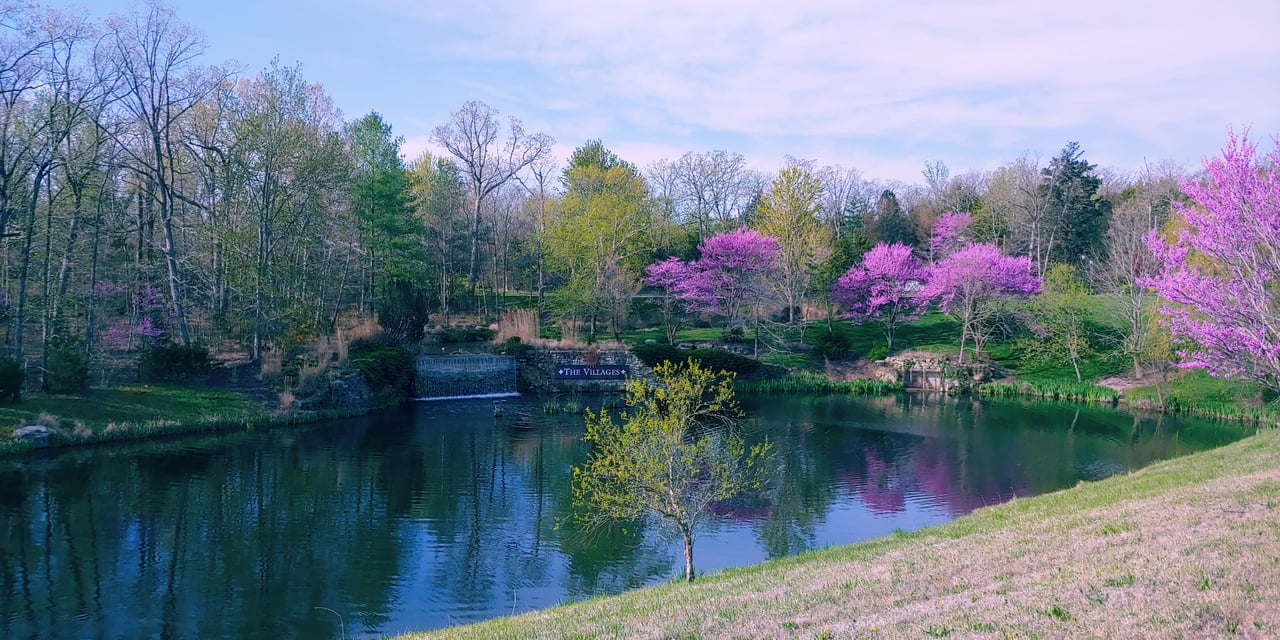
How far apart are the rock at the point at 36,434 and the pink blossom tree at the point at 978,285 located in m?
39.1

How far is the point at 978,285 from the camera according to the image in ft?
137

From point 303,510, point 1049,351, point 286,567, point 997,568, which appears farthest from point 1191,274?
point 1049,351

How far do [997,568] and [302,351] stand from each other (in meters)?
30.3

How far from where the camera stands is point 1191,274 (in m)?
13.1

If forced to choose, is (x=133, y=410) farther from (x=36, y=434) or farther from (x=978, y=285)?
(x=978, y=285)

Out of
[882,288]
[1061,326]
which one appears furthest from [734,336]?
[1061,326]

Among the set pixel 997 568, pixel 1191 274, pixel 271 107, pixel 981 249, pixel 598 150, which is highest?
pixel 598 150

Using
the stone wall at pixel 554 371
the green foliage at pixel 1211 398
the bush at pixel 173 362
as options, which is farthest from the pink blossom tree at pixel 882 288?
the bush at pixel 173 362

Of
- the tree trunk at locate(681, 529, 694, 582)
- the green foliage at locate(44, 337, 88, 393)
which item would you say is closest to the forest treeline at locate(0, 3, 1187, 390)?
the green foliage at locate(44, 337, 88, 393)

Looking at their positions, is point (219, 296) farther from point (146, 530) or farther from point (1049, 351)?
point (1049, 351)

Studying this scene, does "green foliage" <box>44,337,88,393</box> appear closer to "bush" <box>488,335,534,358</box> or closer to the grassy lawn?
the grassy lawn

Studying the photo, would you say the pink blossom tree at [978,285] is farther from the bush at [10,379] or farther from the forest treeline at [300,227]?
the bush at [10,379]

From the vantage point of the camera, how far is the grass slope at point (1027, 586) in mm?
6238

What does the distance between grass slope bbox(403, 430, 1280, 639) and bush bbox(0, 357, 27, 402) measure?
20.3 m
